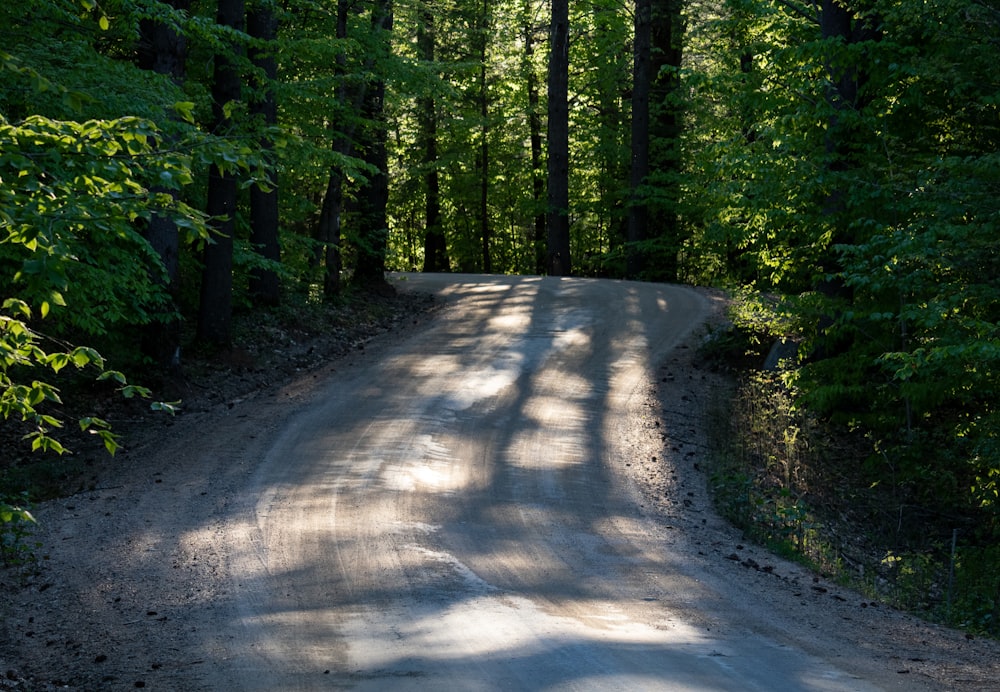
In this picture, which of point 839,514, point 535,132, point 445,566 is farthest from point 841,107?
point 535,132

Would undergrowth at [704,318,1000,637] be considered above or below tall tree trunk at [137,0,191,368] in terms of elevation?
below

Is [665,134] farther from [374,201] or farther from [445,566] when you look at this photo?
[445,566]

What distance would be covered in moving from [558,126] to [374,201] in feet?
31.9

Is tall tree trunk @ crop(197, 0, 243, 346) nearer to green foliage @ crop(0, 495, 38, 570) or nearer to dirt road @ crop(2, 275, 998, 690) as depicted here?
dirt road @ crop(2, 275, 998, 690)

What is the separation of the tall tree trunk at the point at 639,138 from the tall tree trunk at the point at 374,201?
952 cm

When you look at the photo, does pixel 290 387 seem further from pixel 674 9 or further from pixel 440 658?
pixel 674 9

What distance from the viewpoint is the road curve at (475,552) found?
5.98 meters

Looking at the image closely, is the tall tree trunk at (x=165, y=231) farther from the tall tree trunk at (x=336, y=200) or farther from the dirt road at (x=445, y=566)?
the tall tree trunk at (x=336, y=200)

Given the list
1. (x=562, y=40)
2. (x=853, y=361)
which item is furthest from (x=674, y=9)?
(x=853, y=361)

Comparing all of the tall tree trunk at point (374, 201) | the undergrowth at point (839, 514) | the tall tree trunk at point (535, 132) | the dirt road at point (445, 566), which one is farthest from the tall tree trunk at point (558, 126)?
the dirt road at point (445, 566)

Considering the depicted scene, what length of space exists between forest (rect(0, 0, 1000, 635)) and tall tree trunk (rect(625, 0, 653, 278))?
32.3 ft

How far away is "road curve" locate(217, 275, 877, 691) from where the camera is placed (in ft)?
19.6

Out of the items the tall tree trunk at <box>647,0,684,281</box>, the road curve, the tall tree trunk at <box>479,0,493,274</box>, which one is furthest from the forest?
the tall tree trunk at <box>479,0,493,274</box>

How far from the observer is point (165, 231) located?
14.9m
